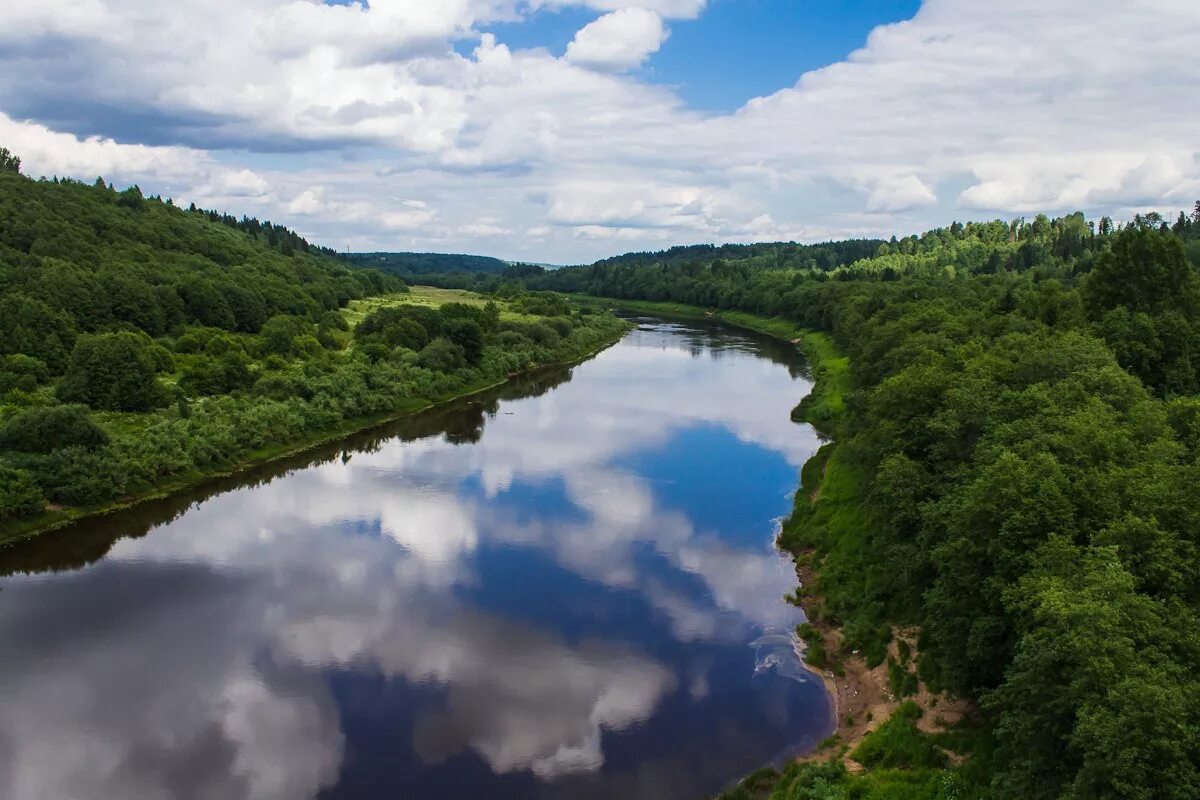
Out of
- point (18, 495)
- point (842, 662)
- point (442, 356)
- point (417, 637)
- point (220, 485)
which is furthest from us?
point (442, 356)

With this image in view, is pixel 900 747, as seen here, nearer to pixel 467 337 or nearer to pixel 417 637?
pixel 417 637

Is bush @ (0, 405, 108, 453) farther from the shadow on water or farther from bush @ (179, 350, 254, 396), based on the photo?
bush @ (179, 350, 254, 396)

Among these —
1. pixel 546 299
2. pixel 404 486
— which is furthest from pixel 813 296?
pixel 404 486

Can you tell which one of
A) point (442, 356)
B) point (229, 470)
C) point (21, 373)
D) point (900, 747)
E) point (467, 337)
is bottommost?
point (900, 747)

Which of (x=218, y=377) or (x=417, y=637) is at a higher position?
(x=218, y=377)

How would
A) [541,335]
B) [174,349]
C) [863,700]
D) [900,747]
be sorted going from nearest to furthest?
1. [900,747]
2. [863,700]
3. [174,349]
4. [541,335]

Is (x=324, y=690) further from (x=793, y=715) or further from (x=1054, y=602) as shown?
(x=1054, y=602)

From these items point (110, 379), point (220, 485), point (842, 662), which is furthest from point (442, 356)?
point (842, 662)
